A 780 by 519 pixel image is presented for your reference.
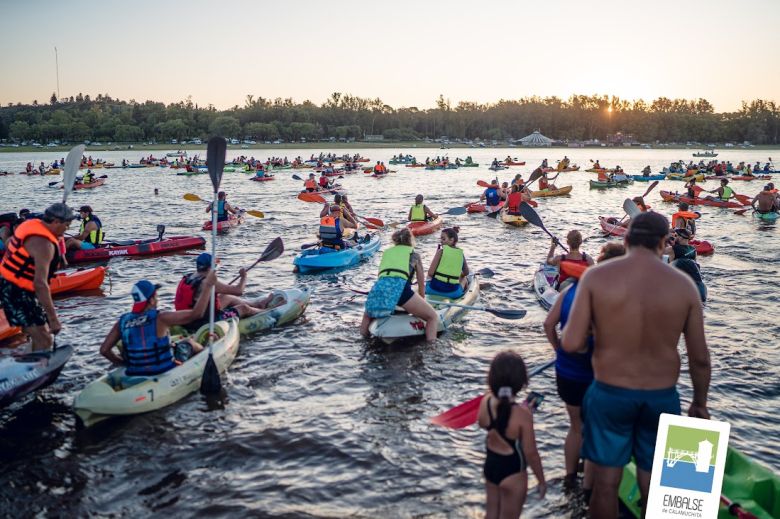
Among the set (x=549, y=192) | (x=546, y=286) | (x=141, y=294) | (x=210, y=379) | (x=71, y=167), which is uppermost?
(x=71, y=167)

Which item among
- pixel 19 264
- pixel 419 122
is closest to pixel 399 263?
pixel 19 264

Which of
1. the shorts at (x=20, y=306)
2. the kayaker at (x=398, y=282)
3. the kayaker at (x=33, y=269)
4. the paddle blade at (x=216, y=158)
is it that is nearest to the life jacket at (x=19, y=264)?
the kayaker at (x=33, y=269)

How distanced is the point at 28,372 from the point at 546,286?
8.77 m

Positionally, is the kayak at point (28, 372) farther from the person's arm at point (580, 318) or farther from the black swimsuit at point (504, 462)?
the person's arm at point (580, 318)

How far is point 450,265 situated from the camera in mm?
9562

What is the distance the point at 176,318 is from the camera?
6355 millimetres

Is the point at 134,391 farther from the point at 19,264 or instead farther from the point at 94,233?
the point at 94,233

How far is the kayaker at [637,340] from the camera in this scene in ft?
10.8

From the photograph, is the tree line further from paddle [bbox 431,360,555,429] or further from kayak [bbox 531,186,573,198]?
paddle [bbox 431,360,555,429]

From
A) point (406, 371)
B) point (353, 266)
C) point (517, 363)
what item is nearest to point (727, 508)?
point (517, 363)

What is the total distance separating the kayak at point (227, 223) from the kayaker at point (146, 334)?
12900 millimetres

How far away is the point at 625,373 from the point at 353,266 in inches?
437

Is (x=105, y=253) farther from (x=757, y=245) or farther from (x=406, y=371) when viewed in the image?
(x=757, y=245)

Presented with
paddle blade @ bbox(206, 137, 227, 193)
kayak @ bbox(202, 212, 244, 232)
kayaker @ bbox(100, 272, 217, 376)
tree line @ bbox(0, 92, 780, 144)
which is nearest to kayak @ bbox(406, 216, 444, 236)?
kayak @ bbox(202, 212, 244, 232)
